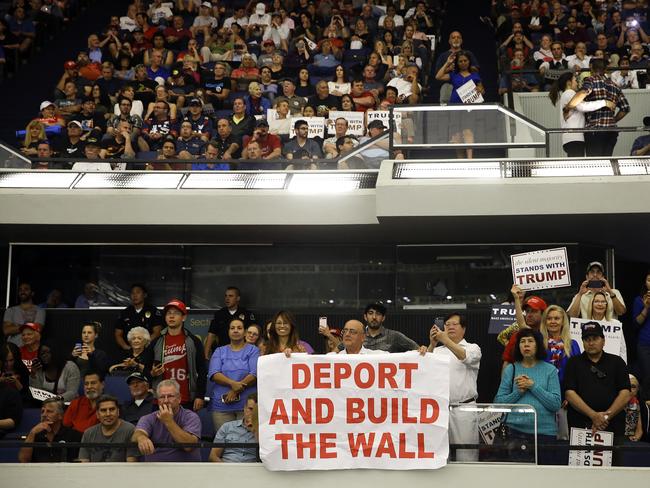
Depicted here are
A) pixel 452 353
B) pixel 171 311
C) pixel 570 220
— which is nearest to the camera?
pixel 452 353

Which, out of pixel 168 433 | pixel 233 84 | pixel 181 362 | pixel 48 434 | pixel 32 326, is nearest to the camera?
pixel 168 433

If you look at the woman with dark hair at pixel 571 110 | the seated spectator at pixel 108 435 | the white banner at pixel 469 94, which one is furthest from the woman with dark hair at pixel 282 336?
the white banner at pixel 469 94

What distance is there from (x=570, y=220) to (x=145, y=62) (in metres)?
9.05

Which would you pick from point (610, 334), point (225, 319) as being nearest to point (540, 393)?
point (610, 334)

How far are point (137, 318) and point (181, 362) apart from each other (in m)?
1.95

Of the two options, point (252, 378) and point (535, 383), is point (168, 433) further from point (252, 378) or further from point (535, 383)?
point (535, 383)

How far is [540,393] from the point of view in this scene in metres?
9.92

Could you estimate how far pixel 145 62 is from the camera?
19344 mm

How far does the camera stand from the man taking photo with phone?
11.5 m

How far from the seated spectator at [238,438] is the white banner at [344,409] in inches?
11.8

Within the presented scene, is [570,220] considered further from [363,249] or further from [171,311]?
[171,311]

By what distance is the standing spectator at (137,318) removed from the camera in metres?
13.5

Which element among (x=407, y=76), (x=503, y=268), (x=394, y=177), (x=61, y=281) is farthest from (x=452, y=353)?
(x=407, y=76)

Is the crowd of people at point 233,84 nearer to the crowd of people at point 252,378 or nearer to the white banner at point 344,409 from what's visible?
the crowd of people at point 252,378
